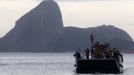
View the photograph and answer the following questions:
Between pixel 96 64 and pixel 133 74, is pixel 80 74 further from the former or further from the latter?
pixel 133 74

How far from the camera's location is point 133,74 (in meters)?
88.8

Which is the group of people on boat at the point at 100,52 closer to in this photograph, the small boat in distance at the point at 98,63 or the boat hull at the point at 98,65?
the small boat in distance at the point at 98,63

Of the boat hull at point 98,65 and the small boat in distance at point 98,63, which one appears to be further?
the small boat in distance at point 98,63

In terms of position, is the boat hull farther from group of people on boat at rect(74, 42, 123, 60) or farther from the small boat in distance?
group of people on boat at rect(74, 42, 123, 60)

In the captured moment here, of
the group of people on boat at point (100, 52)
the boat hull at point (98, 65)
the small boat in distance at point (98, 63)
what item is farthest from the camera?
the group of people on boat at point (100, 52)

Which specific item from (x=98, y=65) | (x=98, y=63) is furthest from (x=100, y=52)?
(x=98, y=63)

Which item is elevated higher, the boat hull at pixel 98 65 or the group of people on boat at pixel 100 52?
the group of people on boat at pixel 100 52

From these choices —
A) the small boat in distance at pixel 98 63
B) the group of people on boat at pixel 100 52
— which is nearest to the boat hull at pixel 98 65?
the small boat in distance at pixel 98 63

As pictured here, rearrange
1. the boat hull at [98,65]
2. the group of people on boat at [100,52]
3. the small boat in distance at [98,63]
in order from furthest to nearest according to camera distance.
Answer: the group of people on boat at [100,52]
the small boat in distance at [98,63]
the boat hull at [98,65]

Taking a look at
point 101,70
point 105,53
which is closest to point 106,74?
point 101,70

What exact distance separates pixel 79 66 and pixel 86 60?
1.96 metres

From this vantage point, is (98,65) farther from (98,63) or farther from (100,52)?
(100,52)

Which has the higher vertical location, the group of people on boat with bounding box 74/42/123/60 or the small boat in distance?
the group of people on boat with bounding box 74/42/123/60

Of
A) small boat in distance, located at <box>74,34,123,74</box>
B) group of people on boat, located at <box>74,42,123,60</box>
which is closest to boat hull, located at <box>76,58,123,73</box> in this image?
small boat in distance, located at <box>74,34,123,74</box>
